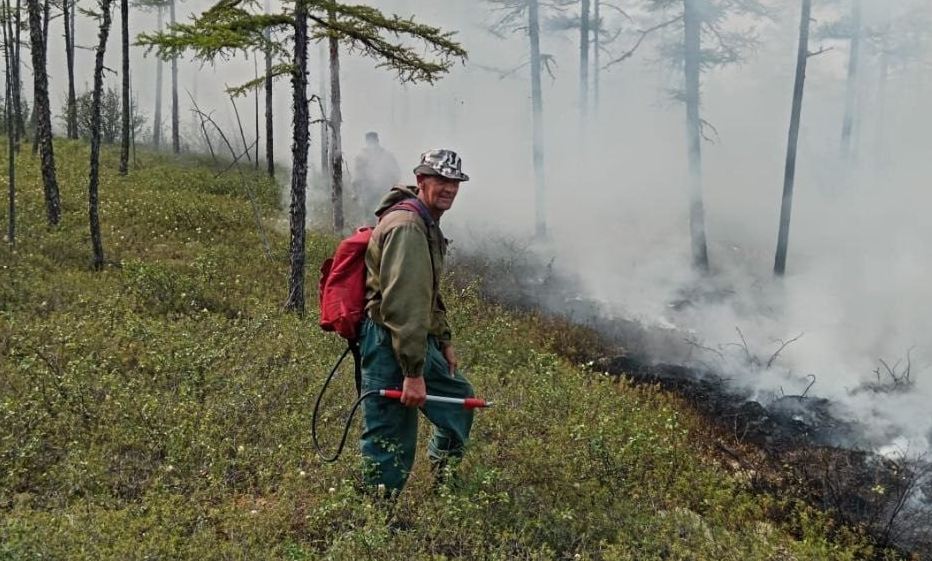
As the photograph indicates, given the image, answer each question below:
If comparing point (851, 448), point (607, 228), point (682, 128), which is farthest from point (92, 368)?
point (682, 128)

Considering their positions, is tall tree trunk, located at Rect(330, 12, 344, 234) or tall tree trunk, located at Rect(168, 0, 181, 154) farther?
tall tree trunk, located at Rect(168, 0, 181, 154)

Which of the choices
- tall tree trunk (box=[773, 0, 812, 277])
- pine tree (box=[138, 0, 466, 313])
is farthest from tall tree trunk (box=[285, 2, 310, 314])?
tall tree trunk (box=[773, 0, 812, 277])

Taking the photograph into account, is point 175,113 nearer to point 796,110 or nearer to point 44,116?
point 44,116

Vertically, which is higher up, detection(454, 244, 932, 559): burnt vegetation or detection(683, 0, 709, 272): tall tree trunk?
detection(683, 0, 709, 272): tall tree trunk

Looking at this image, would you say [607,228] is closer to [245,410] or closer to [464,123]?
[464,123]

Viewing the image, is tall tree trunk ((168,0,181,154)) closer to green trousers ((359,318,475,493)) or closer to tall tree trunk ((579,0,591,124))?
tall tree trunk ((579,0,591,124))

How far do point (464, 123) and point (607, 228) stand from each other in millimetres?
12545

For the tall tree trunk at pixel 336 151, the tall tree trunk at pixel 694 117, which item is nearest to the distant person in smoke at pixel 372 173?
the tall tree trunk at pixel 336 151

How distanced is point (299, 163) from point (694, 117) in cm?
1205

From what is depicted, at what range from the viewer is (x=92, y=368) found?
5438 mm

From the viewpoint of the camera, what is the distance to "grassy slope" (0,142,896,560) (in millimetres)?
3426

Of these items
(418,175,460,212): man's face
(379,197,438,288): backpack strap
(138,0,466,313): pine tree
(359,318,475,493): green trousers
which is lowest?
(359,318,475,493): green trousers

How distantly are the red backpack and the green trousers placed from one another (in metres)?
0.10

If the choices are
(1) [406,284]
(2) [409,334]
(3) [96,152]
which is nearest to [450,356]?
(2) [409,334]
